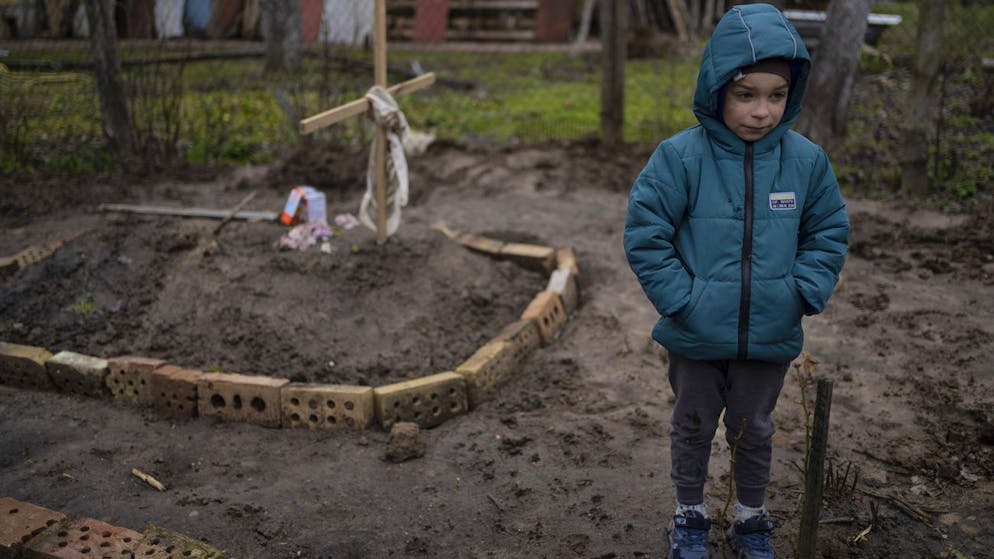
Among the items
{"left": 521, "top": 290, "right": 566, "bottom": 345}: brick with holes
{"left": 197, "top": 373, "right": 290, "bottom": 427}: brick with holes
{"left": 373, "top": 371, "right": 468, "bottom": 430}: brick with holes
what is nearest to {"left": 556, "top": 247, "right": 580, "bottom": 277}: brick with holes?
{"left": 521, "top": 290, "right": 566, "bottom": 345}: brick with holes

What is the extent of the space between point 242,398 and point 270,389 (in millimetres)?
149

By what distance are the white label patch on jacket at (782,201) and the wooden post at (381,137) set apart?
277cm

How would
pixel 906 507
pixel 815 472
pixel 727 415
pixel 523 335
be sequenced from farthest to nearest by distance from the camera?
pixel 523 335 < pixel 906 507 < pixel 727 415 < pixel 815 472

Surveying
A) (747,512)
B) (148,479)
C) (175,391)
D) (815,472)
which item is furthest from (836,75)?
(148,479)

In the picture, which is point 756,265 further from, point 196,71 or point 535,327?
point 196,71

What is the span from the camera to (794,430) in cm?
388

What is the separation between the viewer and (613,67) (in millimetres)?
Answer: 8141

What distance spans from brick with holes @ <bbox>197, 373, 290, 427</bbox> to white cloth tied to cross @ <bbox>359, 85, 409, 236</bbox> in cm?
137

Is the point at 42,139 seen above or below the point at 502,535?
above

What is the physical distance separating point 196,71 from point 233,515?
Answer: 10130 millimetres

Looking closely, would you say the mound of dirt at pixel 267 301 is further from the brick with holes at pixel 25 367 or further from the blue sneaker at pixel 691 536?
the blue sneaker at pixel 691 536

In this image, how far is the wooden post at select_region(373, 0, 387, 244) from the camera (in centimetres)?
500

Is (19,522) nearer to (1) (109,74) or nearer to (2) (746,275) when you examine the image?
(2) (746,275)

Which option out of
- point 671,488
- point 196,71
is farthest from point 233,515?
point 196,71
